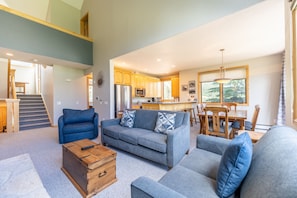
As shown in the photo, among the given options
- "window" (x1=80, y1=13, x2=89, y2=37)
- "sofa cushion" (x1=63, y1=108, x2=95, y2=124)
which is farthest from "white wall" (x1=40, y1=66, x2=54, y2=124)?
"sofa cushion" (x1=63, y1=108, x2=95, y2=124)

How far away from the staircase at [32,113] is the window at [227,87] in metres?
6.97

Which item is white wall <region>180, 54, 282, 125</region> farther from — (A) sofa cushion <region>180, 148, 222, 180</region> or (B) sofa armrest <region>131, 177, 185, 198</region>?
(B) sofa armrest <region>131, 177, 185, 198</region>

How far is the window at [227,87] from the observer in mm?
5000

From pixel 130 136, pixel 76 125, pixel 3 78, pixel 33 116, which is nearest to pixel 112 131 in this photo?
pixel 130 136

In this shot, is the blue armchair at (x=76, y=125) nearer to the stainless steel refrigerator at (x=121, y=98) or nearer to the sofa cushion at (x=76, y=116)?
the sofa cushion at (x=76, y=116)

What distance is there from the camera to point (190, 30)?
2891 mm

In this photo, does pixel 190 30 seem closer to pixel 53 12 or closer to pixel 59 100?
pixel 59 100

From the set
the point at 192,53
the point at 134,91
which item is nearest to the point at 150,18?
the point at 192,53

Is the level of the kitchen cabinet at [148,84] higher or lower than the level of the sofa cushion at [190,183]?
higher

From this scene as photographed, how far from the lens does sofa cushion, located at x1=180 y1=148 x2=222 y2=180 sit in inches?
49.3

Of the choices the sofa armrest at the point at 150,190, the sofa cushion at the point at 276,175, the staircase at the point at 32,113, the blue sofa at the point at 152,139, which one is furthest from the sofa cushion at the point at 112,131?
the staircase at the point at 32,113

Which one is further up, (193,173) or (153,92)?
(153,92)

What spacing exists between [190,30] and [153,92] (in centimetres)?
497

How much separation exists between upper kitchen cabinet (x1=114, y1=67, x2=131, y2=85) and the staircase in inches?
134
